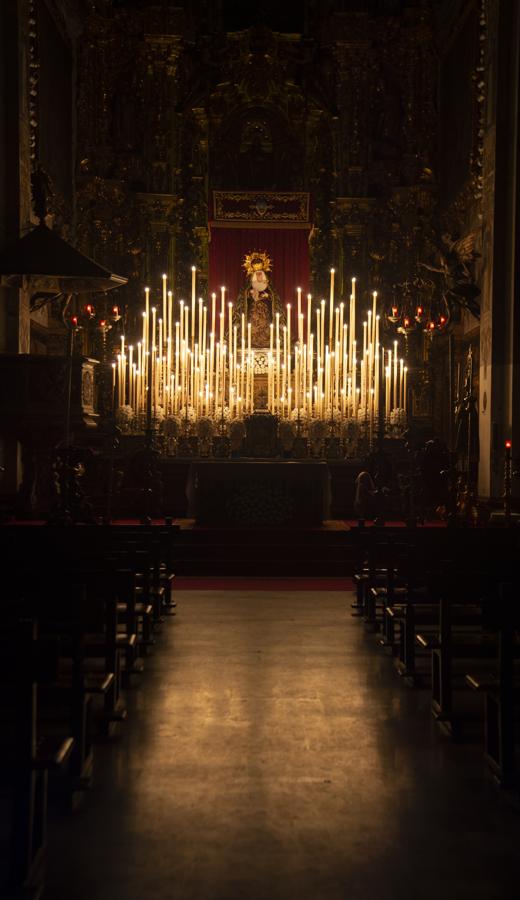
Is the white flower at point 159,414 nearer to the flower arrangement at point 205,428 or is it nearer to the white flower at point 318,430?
the flower arrangement at point 205,428

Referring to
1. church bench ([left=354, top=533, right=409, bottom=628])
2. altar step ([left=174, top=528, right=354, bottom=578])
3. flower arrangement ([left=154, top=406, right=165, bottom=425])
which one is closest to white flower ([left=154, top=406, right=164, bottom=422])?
flower arrangement ([left=154, top=406, right=165, bottom=425])

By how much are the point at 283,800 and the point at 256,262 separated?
17014mm

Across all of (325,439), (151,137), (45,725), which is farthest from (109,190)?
(45,725)

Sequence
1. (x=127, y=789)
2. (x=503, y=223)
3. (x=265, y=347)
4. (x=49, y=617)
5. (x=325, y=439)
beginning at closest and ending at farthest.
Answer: (x=127, y=789) → (x=49, y=617) → (x=503, y=223) → (x=325, y=439) → (x=265, y=347)

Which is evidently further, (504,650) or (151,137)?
(151,137)

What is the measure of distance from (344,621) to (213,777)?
4.18m

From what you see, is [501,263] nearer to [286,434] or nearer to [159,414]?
[286,434]

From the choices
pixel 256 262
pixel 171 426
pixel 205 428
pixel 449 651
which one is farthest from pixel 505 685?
pixel 256 262

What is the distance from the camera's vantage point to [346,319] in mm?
20219

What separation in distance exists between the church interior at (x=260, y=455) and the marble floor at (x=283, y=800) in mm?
20

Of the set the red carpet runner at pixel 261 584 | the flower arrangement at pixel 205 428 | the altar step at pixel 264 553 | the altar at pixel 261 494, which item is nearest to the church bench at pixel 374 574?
the red carpet runner at pixel 261 584

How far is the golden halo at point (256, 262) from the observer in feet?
66.0

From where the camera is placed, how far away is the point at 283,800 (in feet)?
13.1

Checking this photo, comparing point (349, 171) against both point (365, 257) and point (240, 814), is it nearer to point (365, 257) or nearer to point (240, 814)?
point (365, 257)
